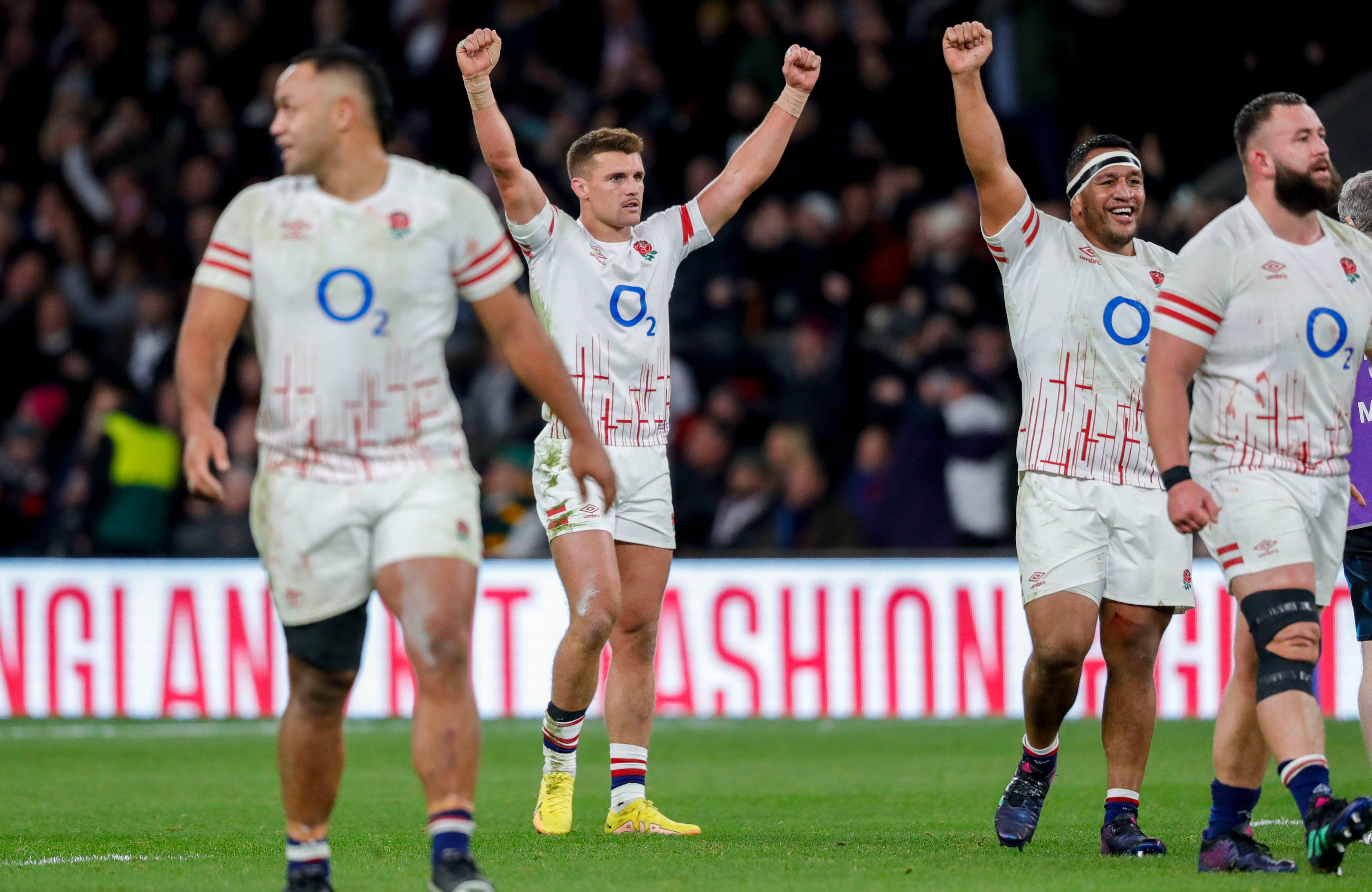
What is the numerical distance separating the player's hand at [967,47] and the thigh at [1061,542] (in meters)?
1.60

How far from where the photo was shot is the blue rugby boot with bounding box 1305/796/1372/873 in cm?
585

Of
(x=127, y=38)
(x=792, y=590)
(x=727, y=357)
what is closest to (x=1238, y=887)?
(x=792, y=590)

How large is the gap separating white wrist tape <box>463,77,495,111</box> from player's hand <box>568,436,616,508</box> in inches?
111

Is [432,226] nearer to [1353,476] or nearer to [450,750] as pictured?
[450,750]

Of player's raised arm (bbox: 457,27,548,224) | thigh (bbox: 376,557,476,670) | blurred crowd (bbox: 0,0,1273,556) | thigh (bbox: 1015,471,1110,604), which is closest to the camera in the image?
thigh (bbox: 376,557,476,670)

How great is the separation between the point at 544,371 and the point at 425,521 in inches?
22.7

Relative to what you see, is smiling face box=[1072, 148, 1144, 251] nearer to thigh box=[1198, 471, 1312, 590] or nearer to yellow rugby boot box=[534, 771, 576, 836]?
thigh box=[1198, 471, 1312, 590]

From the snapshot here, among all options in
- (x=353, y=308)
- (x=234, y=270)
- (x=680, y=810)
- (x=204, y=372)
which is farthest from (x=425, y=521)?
(x=680, y=810)

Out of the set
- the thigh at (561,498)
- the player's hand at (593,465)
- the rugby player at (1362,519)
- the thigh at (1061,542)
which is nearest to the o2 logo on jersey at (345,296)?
the player's hand at (593,465)

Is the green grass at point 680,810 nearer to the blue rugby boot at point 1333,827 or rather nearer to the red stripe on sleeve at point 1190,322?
the blue rugby boot at point 1333,827

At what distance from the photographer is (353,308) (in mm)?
5457

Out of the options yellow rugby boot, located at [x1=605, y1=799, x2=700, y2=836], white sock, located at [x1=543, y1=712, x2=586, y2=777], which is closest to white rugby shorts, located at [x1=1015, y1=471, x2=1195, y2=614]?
yellow rugby boot, located at [x1=605, y1=799, x2=700, y2=836]

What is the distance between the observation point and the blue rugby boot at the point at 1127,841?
23.0 feet

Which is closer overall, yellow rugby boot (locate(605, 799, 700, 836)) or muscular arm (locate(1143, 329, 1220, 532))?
muscular arm (locate(1143, 329, 1220, 532))
